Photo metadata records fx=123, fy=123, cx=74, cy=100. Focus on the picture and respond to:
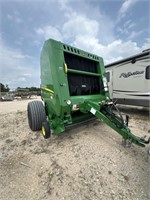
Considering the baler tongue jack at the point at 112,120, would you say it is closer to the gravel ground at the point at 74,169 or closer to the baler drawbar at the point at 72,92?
the baler drawbar at the point at 72,92

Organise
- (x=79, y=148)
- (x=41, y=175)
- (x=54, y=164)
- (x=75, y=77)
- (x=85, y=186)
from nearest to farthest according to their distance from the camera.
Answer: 1. (x=85, y=186)
2. (x=41, y=175)
3. (x=54, y=164)
4. (x=79, y=148)
5. (x=75, y=77)

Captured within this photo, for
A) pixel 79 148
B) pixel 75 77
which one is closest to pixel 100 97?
pixel 75 77

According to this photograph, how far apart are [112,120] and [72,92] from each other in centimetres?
119

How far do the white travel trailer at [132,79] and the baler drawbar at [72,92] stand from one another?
6.66ft

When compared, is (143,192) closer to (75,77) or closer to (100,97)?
(100,97)

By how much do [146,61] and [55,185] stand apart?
4847 mm

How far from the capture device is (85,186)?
1.60 meters

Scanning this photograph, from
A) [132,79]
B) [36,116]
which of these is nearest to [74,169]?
[36,116]

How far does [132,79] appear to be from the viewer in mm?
5082

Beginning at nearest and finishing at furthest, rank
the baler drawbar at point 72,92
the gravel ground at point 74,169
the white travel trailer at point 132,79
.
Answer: the gravel ground at point 74,169
the baler drawbar at point 72,92
the white travel trailer at point 132,79

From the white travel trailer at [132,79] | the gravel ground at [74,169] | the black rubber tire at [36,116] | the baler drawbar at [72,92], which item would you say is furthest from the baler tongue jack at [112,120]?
the white travel trailer at [132,79]

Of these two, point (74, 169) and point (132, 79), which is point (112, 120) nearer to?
point (74, 169)

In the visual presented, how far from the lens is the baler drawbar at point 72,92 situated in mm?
2381

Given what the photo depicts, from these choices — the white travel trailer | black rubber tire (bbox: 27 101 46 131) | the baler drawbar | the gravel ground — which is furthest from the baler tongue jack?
the white travel trailer
